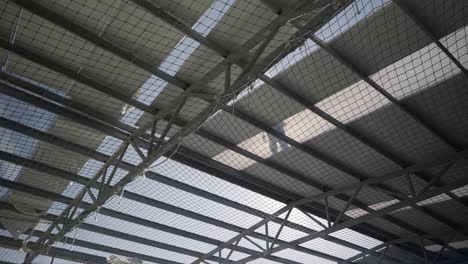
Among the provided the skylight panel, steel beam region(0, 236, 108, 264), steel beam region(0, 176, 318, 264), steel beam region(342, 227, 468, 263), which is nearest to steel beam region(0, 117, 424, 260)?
steel beam region(0, 176, 318, 264)

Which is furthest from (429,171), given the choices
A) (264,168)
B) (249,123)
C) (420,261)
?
(420,261)

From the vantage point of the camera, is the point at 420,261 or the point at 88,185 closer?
the point at 88,185

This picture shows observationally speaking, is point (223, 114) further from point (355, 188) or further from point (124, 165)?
point (355, 188)

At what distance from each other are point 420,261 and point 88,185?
1110 cm

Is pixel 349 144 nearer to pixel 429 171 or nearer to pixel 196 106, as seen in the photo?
pixel 429 171

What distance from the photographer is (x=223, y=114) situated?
243 inches

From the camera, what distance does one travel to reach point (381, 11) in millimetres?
Answer: 4641

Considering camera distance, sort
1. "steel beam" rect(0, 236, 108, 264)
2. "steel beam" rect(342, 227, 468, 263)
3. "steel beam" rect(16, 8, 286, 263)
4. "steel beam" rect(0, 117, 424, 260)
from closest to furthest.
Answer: "steel beam" rect(16, 8, 286, 263) < "steel beam" rect(0, 117, 424, 260) < "steel beam" rect(0, 236, 108, 264) < "steel beam" rect(342, 227, 468, 263)

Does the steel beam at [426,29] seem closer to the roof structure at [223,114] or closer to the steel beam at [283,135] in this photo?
the roof structure at [223,114]

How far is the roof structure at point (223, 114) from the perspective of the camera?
15.3 feet

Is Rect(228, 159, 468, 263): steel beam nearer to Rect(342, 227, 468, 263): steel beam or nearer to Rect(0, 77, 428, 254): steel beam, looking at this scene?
Rect(0, 77, 428, 254): steel beam

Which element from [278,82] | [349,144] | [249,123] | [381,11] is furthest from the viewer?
[349,144]

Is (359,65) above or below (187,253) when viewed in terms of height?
above

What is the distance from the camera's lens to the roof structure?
4660 mm
